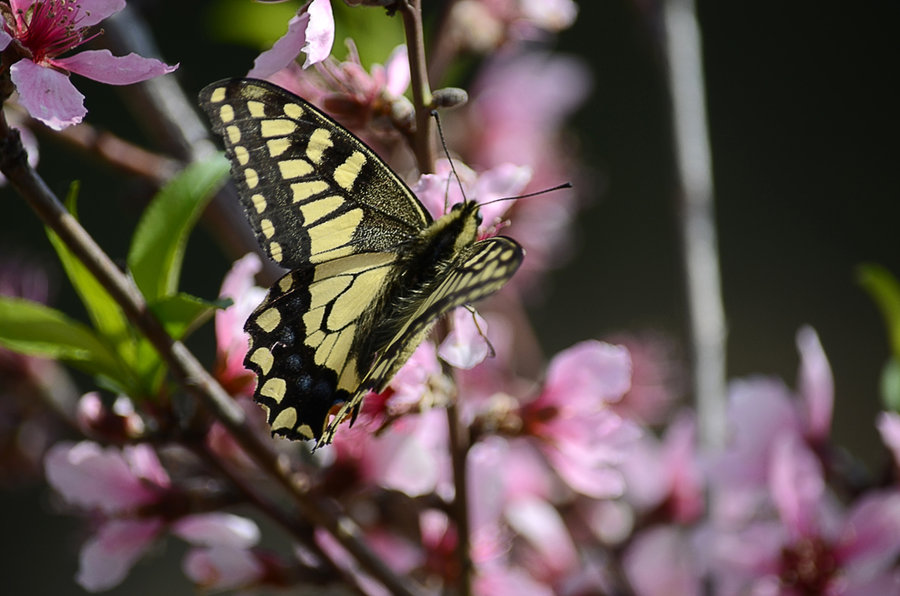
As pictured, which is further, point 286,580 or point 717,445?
point 717,445

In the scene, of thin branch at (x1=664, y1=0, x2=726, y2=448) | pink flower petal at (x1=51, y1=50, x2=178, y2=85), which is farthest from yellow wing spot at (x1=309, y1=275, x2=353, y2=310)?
thin branch at (x1=664, y1=0, x2=726, y2=448)

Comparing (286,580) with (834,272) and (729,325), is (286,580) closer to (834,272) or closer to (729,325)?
(729,325)

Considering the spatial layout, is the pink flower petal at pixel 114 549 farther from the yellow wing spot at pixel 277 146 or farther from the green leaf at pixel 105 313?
the yellow wing spot at pixel 277 146

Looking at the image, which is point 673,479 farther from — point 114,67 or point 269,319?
point 114,67

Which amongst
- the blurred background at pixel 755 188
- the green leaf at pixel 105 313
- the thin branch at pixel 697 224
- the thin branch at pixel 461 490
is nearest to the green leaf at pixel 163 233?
the green leaf at pixel 105 313

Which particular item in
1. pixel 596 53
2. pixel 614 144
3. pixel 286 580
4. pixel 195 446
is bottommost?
pixel 614 144

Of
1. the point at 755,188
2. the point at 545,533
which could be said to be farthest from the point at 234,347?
the point at 755,188

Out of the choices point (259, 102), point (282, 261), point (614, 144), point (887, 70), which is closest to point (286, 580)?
point (282, 261)

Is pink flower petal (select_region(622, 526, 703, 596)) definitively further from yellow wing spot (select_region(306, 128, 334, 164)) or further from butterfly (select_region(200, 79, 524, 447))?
yellow wing spot (select_region(306, 128, 334, 164))
